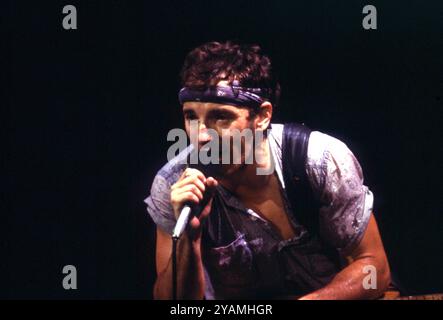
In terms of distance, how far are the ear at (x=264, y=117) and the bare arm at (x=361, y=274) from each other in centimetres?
44

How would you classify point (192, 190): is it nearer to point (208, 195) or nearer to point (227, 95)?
point (208, 195)

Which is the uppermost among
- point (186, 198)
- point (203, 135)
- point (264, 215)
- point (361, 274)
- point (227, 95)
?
point (227, 95)

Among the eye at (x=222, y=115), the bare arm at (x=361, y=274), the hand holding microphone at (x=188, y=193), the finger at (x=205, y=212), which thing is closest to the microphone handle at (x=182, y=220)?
the hand holding microphone at (x=188, y=193)

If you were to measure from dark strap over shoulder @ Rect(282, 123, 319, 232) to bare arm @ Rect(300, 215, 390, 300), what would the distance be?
16 cm

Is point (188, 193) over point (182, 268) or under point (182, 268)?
over

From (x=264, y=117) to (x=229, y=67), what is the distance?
190 mm

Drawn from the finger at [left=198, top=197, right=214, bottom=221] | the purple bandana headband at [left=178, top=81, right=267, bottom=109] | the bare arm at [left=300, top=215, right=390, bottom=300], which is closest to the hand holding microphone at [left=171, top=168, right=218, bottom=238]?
the finger at [left=198, top=197, right=214, bottom=221]

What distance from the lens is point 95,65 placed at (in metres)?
2.24

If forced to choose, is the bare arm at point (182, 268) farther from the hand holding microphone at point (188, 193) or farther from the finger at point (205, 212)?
the hand holding microphone at point (188, 193)

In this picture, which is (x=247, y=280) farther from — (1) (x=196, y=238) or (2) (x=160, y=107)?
(2) (x=160, y=107)

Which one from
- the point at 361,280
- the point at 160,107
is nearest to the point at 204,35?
the point at 160,107

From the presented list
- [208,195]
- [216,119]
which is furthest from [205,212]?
[216,119]

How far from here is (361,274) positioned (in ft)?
6.73

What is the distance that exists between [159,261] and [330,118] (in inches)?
28.0
